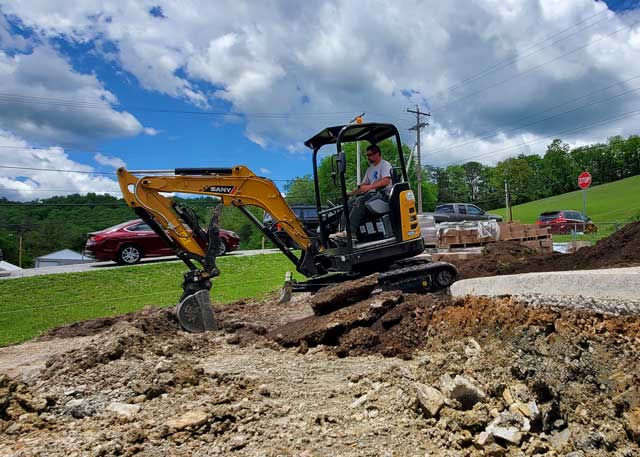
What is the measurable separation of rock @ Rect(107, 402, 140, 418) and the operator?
3.95m

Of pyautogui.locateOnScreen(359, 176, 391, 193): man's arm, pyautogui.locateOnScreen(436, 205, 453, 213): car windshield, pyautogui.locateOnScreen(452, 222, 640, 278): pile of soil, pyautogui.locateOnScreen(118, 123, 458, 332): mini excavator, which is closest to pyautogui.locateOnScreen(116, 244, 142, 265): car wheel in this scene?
pyautogui.locateOnScreen(118, 123, 458, 332): mini excavator

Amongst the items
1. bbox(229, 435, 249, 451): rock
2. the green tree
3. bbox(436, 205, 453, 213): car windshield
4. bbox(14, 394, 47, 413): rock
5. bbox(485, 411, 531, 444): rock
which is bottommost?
bbox(485, 411, 531, 444): rock

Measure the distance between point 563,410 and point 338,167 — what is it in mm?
4039

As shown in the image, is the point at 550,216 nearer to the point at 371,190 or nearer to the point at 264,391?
the point at 371,190

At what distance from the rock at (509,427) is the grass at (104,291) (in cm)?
693

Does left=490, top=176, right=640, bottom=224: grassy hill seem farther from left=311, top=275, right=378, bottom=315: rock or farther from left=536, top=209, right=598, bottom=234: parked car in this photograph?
left=311, top=275, right=378, bottom=315: rock

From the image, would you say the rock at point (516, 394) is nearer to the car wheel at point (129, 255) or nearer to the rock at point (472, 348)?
the rock at point (472, 348)

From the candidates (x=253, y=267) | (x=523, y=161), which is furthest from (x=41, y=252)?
(x=523, y=161)

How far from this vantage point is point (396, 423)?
10.1ft

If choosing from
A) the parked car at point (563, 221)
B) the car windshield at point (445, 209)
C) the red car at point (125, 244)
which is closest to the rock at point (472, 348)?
the red car at point (125, 244)

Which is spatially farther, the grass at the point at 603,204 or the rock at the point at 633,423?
the grass at the point at 603,204

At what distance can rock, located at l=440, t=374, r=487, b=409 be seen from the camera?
3.10 meters

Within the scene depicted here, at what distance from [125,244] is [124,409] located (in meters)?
14.1

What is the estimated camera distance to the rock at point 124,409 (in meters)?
3.33
